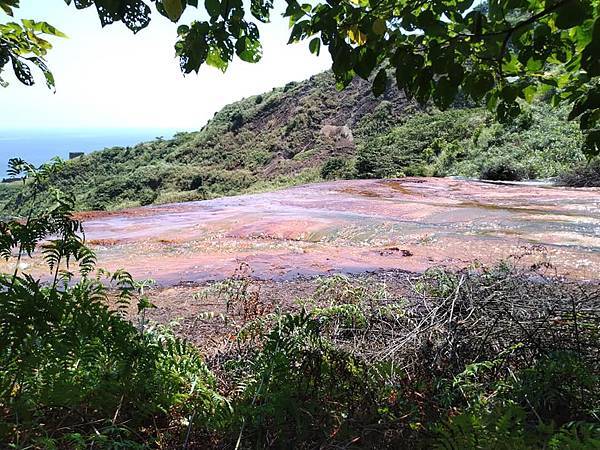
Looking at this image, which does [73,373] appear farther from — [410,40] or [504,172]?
[504,172]

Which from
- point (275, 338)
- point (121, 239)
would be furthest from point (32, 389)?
point (121, 239)

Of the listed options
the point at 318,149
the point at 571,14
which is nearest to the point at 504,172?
the point at 571,14

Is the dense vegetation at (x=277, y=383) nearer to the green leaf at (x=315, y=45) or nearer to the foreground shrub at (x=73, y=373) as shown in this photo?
the foreground shrub at (x=73, y=373)

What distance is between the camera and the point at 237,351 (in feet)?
9.84

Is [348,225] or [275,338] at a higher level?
[275,338]

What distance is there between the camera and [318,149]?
120 feet

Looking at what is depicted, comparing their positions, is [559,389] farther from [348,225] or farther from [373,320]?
[348,225]

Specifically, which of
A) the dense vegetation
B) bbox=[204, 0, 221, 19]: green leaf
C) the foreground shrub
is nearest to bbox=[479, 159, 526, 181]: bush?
the dense vegetation

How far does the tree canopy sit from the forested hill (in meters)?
8.24

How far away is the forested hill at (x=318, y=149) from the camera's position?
2078cm

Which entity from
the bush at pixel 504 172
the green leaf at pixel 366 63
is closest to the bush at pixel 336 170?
the bush at pixel 504 172

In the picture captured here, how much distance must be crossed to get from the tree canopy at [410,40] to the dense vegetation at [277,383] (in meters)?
0.96

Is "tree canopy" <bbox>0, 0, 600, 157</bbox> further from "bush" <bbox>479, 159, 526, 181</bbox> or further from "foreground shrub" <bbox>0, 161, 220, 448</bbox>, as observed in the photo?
"bush" <bbox>479, 159, 526, 181</bbox>

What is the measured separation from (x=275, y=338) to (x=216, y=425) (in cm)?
47
